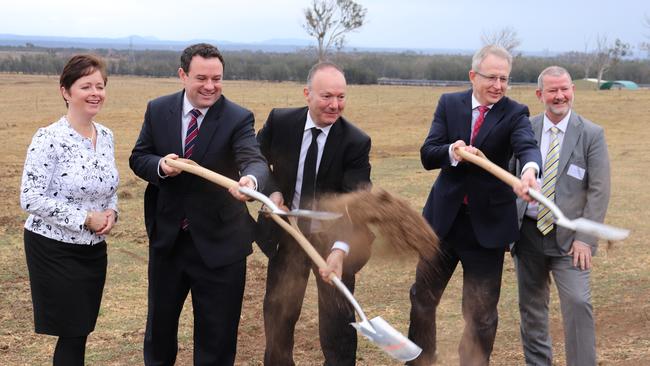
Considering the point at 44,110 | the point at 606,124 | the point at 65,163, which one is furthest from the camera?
the point at 44,110

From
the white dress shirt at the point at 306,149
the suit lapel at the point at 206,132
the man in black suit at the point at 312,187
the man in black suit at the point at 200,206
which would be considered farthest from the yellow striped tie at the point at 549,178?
the suit lapel at the point at 206,132

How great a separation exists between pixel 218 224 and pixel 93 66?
104cm

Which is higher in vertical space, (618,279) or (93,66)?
(93,66)

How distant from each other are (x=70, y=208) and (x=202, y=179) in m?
0.68

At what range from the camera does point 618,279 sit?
299 inches

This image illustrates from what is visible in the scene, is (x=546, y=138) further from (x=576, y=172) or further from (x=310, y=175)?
(x=310, y=175)

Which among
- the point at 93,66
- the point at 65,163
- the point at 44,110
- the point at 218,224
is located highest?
the point at 93,66

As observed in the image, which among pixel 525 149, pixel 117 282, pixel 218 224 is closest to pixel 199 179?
pixel 218 224

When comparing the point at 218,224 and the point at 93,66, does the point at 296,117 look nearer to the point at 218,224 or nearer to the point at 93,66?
the point at 218,224

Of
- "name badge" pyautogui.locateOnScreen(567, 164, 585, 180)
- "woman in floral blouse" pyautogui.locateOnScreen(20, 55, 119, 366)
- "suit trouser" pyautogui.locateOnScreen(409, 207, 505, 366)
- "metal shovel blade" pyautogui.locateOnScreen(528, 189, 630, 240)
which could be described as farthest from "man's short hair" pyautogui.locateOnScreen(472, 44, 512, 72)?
"woman in floral blouse" pyautogui.locateOnScreen(20, 55, 119, 366)

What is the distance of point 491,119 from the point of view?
15.1 feet

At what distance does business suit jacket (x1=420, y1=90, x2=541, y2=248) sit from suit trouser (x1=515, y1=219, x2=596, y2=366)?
0.23 meters

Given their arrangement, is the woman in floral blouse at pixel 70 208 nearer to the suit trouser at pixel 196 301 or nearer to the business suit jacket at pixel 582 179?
the suit trouser at pixel 196 301

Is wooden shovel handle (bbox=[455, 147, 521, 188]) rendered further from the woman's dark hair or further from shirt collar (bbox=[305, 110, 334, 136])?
the woman's dark hair
